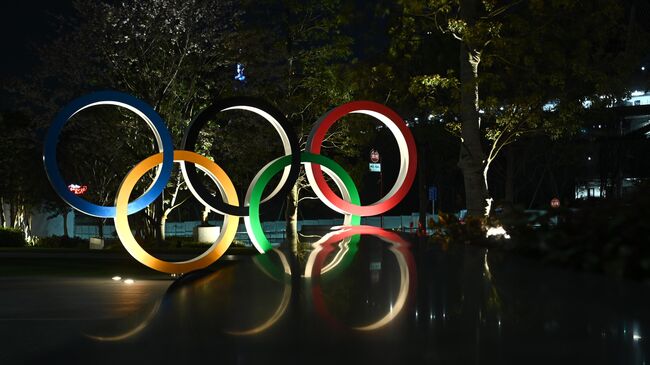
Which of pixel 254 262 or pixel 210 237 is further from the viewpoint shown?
pixel 210 237

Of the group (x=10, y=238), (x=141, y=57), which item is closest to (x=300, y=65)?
(x=141, y=57)

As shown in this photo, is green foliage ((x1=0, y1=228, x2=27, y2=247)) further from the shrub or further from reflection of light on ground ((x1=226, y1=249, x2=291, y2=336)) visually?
reflection of light on ground ((x1=226, y1=249, x2=291, y2=336))

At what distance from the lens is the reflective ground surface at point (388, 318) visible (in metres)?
3.92

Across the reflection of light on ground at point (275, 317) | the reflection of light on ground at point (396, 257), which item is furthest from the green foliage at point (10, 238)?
the reflection of light on ground at point (275, 317)

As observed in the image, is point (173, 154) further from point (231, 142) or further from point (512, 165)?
point (512, 165)

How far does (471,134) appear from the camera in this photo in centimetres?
1469

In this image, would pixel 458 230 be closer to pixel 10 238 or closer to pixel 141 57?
pixel 141 57

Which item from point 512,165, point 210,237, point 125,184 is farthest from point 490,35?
point 512,165

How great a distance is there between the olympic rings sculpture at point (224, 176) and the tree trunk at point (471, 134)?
119 cm

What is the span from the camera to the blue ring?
45.2ft

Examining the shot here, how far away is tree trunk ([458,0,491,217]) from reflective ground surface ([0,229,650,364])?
26.4 feet

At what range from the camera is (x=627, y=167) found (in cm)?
4425

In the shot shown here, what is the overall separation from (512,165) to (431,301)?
121 feet

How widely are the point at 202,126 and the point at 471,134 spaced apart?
18.1 feet
